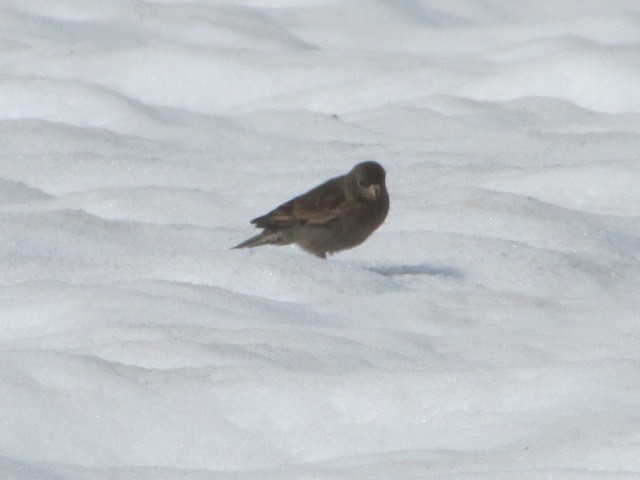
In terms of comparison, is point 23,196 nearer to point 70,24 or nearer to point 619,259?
point 619,259

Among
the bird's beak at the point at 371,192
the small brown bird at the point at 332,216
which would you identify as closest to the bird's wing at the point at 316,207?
the small brown bird at the point at 332,216

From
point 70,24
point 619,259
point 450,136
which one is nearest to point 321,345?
point 619,259

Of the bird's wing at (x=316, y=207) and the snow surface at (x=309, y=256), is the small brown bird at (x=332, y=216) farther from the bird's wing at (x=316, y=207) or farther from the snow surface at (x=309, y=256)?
the snow surface at (x=309, y=256)

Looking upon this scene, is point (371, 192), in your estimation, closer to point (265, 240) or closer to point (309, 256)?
point (265, 240)

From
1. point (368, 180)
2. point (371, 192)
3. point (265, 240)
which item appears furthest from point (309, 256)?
point (368, 180)

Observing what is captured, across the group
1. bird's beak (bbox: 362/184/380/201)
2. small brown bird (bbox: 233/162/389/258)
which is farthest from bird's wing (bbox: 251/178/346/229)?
bird's beak (bbox: 362/184/380/201)

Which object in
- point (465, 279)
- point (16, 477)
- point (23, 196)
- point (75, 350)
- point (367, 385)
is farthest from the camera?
point (23, 196)
